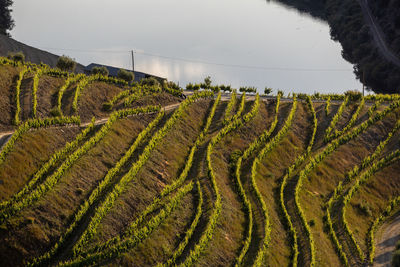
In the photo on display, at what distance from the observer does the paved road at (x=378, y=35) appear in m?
124

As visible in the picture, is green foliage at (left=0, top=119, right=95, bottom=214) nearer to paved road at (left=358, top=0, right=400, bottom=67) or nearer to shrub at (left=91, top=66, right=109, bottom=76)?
shrub at (left=91, top=66, right=109, bottom=76)

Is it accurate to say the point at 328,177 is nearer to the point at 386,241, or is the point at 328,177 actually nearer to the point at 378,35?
the point at 386,241

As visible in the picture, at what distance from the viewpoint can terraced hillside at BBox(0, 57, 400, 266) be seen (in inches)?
1603

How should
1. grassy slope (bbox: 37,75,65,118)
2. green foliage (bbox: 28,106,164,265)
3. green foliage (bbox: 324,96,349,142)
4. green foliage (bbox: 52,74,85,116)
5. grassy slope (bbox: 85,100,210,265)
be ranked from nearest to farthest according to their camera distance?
green foliage (bbox: 28,106,164,265) → grassy slope (bbox: 85,100,210,265) → green foliage (bbox: 52,74,85,116) → grassy slope (bbox: 37,75,65,118) → green foliage (bbox: 324,96,349,142)

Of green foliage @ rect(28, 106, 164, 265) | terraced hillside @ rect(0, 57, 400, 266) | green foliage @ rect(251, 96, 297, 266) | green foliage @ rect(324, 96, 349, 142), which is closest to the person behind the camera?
green foliage @ rect(28, 106, 164, 265)

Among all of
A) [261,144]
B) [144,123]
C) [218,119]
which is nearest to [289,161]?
[261,144]

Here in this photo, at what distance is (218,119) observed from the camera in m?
64.7

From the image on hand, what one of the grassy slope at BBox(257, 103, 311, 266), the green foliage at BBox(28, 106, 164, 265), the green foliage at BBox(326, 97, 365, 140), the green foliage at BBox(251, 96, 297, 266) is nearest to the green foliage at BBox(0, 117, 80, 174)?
the green foliage at BBox(28, 106, 164, 265)

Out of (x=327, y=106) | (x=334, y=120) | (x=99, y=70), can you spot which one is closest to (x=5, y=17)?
(x=99, y=70)

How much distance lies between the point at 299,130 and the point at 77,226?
34.1 m

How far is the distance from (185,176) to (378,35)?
10055 centimetres

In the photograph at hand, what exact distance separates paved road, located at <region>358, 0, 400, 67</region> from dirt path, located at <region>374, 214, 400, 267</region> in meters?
73.2

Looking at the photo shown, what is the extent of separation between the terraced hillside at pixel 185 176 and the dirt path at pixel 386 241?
707 mm

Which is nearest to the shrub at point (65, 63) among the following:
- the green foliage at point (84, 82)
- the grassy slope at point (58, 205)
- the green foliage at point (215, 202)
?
the green foliage at point (84, 82)
